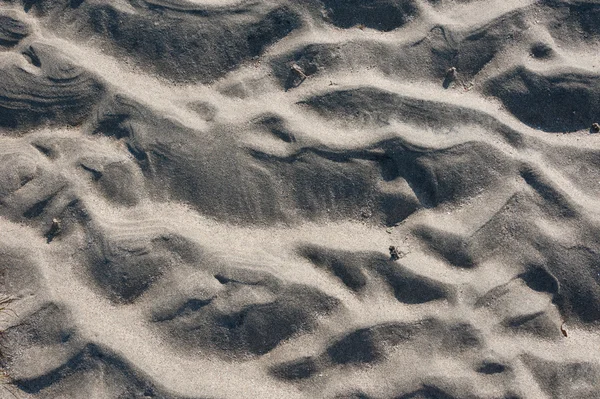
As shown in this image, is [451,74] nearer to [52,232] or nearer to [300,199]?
[300,199]

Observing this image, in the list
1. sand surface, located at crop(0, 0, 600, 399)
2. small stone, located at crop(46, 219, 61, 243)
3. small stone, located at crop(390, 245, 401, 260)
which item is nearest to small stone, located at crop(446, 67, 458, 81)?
sand surface, located at crop(0, 0, 600, 399)

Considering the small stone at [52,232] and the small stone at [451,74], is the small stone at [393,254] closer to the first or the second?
the small stone at [451,74]

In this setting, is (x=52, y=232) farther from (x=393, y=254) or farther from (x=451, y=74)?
(x=451, y=74)

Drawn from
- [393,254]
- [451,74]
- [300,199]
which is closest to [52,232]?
[300,199]

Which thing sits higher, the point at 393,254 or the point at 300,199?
the point at 300,199

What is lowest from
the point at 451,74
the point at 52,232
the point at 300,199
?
the point at 52,232

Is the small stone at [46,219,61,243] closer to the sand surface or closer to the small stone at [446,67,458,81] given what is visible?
the sand surface

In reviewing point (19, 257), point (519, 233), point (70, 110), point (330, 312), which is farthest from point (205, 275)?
point (519, 233)

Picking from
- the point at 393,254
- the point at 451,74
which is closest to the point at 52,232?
the point at 393,254

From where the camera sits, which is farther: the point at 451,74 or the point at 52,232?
the point at 451,74
